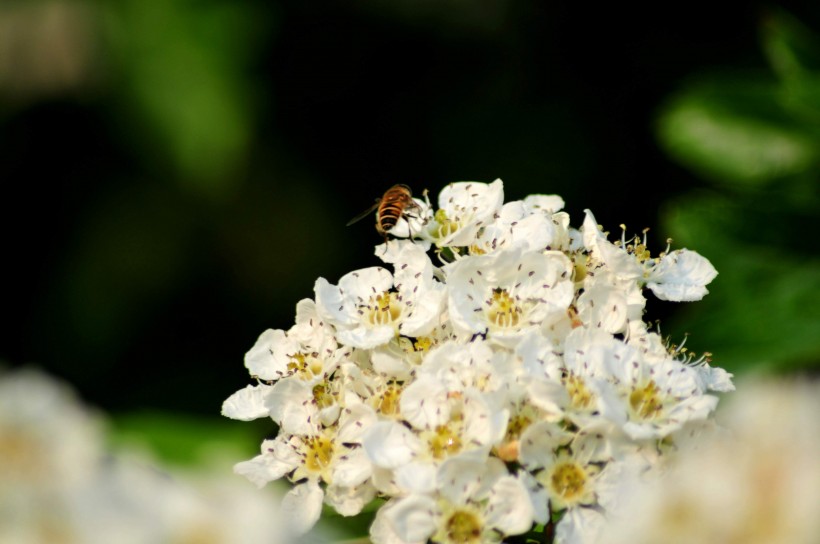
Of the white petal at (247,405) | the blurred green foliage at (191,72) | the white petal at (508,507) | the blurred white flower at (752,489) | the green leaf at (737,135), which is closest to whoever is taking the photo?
the blurred white flower at (752,489)

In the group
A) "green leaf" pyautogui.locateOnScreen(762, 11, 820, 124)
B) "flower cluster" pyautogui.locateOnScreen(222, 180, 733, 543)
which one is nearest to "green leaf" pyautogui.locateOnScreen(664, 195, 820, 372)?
"green leaf" pyautogui.locateOnScreen(762, 11, 820, 124)

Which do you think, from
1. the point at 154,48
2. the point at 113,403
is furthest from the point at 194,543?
the point at 113,403

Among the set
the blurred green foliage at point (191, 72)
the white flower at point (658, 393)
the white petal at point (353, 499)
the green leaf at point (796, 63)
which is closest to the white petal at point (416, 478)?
the white petal at point (353, 499)

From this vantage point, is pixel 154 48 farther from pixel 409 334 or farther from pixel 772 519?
pixel 772 519

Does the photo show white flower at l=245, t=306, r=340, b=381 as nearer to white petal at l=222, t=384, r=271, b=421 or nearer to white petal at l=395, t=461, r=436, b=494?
white petal at l=222, t=384, r=271, b=421

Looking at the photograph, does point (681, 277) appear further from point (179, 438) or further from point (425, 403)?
point (179, 438)

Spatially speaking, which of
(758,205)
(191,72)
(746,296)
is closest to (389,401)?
(746,296)

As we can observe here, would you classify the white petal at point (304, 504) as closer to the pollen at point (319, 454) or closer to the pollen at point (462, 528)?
the pollen at point (319, 454)
